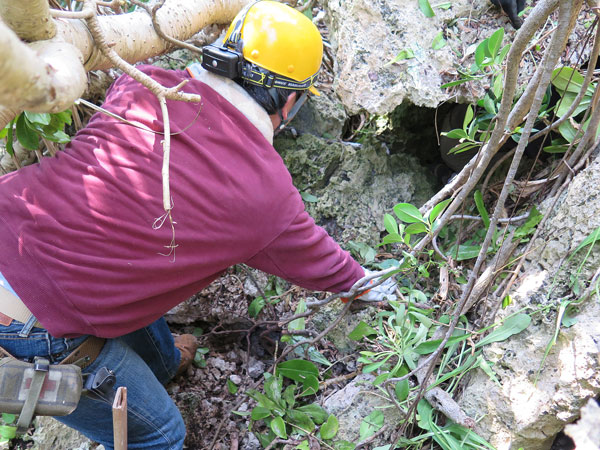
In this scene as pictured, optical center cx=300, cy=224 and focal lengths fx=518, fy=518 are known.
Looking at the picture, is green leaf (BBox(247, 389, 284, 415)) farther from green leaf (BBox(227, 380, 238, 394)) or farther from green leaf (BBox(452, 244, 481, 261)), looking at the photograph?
green leaf (BBox(452, 244, 481, 261))

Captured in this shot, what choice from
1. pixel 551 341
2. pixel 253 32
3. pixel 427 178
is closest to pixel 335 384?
pixel 551 341

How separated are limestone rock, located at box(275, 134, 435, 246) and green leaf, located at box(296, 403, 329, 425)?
0.81 metres

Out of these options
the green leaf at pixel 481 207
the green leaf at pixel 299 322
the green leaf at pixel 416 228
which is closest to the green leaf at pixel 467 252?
the green leaf at pixel 481 207

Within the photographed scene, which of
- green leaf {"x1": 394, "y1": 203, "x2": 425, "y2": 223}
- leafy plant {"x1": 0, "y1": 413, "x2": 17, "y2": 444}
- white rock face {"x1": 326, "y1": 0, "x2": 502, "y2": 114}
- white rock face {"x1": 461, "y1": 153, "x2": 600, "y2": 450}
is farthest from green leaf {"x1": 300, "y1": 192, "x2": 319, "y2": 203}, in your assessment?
leafy plant {"x1": 0, "y1": 413, "x2": 17, "y2": 444}

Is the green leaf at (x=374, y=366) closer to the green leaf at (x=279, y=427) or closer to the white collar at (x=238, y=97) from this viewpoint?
the green leaf at (x=279, y=427)

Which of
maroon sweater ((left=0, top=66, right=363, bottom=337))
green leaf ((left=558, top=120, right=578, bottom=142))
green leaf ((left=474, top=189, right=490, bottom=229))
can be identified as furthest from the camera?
green leaf ((left=474, top=189, right=490, bottom=229))

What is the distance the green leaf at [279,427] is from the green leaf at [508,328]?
80 cm

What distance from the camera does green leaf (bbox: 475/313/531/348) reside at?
1736mm

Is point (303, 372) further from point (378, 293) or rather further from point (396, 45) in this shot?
point (396, 45)

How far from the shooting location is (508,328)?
1.77m

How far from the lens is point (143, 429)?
1774 mm

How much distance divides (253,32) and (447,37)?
3.59 feet

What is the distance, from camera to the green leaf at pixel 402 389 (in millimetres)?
1850

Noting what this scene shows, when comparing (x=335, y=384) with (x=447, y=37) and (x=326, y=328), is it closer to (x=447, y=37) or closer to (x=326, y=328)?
(x=326, y=328)
